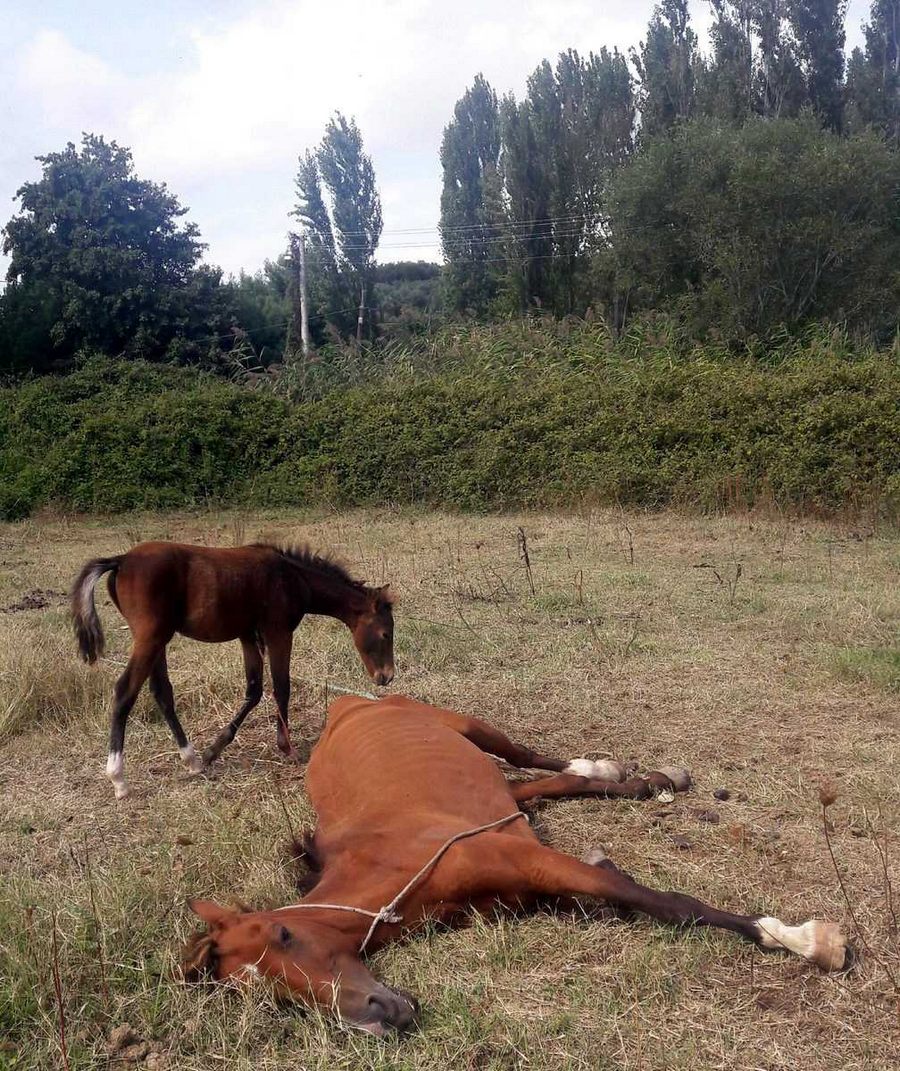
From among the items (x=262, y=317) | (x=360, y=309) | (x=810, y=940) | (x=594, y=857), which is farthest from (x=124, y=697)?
(x=360, y=309)

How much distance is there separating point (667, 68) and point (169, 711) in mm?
32837

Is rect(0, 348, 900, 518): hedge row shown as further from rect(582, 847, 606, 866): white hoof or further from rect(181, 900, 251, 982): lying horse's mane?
rect(181, 900, 251, 982): lying horse's mane

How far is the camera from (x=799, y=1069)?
2.37m

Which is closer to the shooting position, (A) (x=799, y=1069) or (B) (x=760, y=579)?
(A) (x=799, y=1069)

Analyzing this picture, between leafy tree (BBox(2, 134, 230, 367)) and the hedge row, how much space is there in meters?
2.89

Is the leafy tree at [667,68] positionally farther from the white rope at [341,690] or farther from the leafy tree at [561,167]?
the white rope at [341,690]

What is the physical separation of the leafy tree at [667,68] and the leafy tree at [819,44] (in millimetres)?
3218

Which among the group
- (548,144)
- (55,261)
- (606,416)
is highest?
(548,144)

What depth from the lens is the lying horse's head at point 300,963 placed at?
242 centimetres

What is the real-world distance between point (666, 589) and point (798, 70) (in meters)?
28.0

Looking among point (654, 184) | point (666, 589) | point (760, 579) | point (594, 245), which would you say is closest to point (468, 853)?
point (666, 589)

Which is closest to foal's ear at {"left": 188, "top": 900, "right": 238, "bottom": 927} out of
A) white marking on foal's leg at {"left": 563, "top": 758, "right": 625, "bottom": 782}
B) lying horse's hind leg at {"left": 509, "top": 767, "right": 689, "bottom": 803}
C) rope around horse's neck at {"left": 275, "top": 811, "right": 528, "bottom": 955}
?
rope around horse's neck at {"left": 275, "top": 811, "right": 528, "bottom": 955}

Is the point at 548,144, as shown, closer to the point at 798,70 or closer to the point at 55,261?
the point at 798,70

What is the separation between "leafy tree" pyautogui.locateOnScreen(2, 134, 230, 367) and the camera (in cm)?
2327
